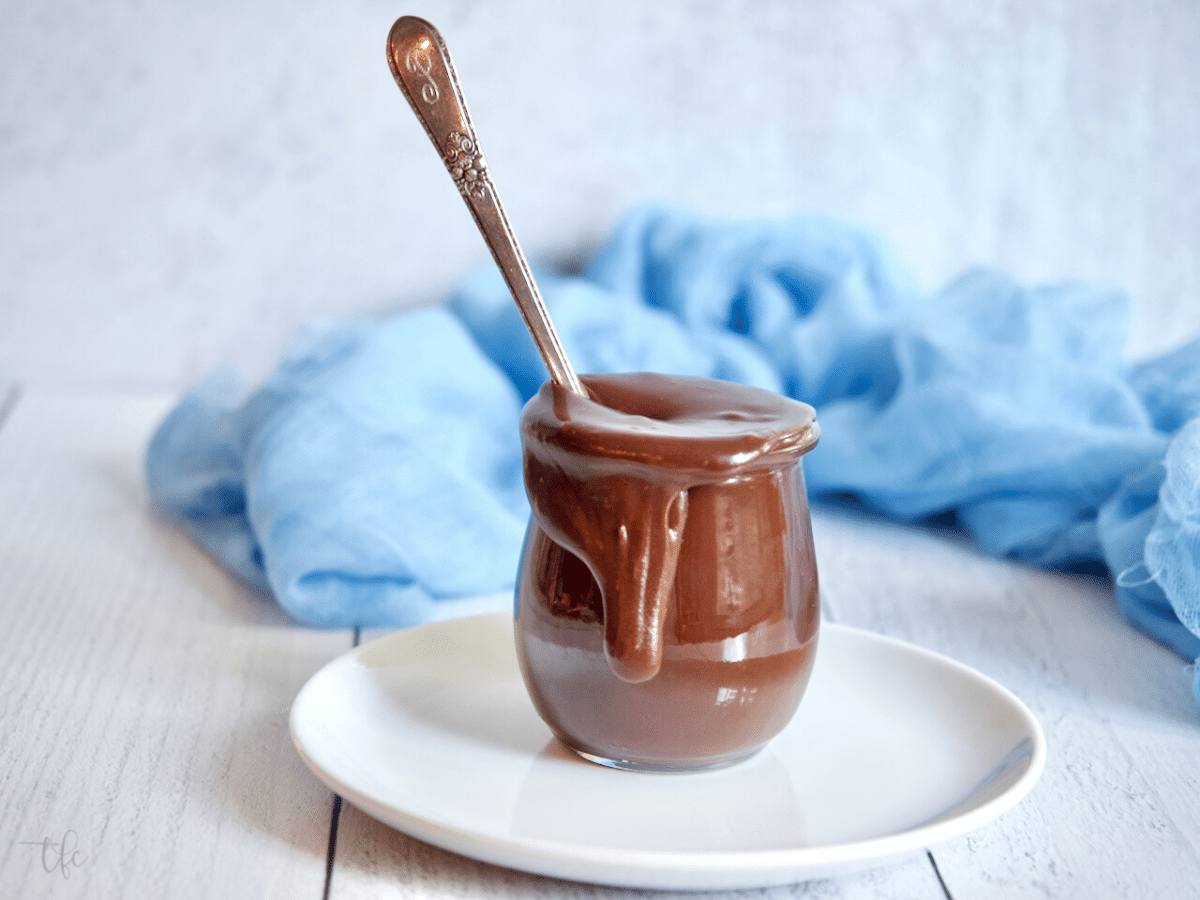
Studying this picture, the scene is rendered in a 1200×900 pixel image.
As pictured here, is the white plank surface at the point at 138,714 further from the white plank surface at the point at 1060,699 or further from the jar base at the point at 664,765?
the white plank surface at the point at 1060,699

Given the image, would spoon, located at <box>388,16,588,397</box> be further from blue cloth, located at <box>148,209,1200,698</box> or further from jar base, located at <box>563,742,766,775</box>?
blue cloth, located at <box>148,209,1200,698</box>

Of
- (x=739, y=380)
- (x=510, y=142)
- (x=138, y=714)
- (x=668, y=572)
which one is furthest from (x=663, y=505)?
(x=510, y=142)

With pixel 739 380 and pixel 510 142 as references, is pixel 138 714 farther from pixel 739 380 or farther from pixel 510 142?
pixel 510 142

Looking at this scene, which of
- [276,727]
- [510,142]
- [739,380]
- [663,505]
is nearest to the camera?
[663,505]

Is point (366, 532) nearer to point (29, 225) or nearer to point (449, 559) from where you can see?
point (449, 559)

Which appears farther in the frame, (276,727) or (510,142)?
(510,142)

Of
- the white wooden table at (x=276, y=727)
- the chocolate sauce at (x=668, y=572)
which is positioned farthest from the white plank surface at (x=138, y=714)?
the chocolate sauce at (x=668, y=572)
